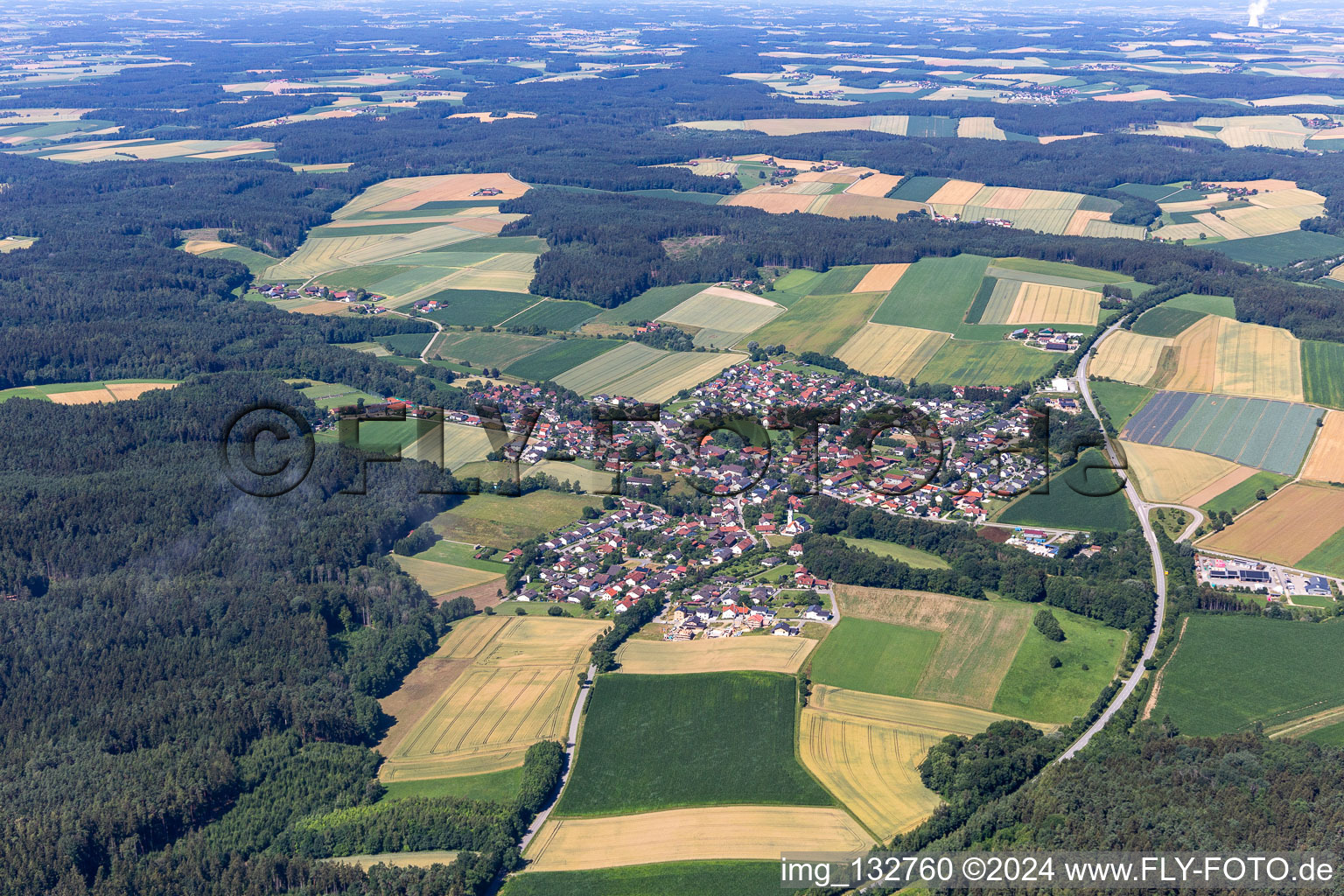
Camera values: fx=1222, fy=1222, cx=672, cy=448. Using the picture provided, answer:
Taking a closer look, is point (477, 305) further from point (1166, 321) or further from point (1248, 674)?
point (1248, 674)

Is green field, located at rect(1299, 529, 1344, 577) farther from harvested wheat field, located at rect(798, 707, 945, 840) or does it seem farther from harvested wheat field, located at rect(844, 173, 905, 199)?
harvested wheat field, located at rect(844, 173, 905, 199)

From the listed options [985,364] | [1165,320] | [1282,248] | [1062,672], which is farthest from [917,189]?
[1062,672]

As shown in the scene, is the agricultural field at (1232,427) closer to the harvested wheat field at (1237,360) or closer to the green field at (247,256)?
the harvested wheat field at (1237,360)

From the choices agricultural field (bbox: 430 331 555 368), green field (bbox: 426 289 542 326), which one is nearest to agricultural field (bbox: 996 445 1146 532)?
agricultural field (bbox: 430 331 555 368)

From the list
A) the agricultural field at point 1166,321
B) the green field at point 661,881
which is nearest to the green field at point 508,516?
the green field at point 661,881

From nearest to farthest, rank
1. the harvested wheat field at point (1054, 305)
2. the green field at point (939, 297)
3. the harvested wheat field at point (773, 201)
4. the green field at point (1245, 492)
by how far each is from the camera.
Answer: the green field at point (1245, 492), the harvested wheat field at point (1054, 305), the green field at point (939, 297), the harvested wheat field at point (773, 201)
